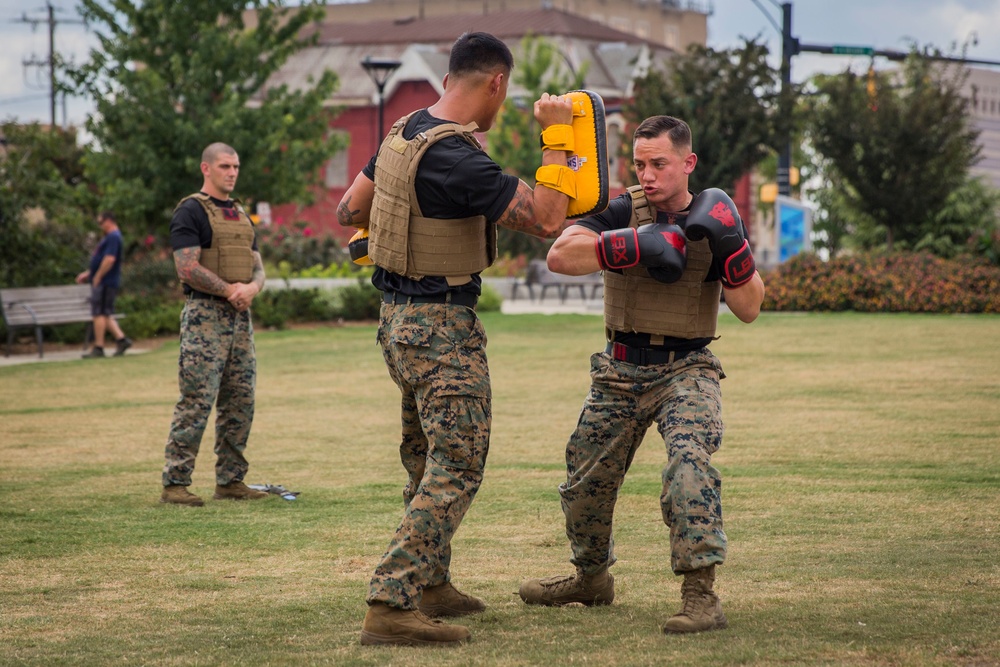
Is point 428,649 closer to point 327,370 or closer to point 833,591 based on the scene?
point 833,591

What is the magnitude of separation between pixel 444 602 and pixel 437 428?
2.99 ft

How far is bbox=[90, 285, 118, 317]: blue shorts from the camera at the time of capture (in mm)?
19938

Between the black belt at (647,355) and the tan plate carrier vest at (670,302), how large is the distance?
0.19 feet

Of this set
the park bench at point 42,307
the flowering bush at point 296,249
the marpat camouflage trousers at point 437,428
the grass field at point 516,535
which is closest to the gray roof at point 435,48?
the flowering bush at point 296,249

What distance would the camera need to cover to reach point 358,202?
5.54 meters

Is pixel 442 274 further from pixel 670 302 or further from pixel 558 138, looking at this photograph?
pixel 670 302

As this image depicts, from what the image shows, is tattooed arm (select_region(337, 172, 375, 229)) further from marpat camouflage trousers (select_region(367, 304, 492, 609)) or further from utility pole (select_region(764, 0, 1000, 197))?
utility pole (select_region(764, 0, 1000, 197))

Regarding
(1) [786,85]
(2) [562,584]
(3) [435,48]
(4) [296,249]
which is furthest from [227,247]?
(3) [435,48]

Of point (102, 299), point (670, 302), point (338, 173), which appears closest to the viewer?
point (670, 302)

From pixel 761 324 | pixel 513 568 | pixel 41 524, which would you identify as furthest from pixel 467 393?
pixel 761 324

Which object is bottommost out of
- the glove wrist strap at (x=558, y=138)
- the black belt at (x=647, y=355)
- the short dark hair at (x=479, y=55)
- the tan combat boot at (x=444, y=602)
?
the tan combat boot at (x=444, y=602)

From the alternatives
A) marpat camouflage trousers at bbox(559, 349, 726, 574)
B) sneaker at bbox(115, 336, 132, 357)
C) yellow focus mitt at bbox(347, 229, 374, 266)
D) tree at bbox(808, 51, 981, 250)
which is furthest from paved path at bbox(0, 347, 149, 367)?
tree at bbox(808, 51, 981, 250)

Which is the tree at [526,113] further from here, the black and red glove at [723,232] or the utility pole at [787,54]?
the black and red glove at [723,232]

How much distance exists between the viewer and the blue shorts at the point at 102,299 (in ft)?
65.4
